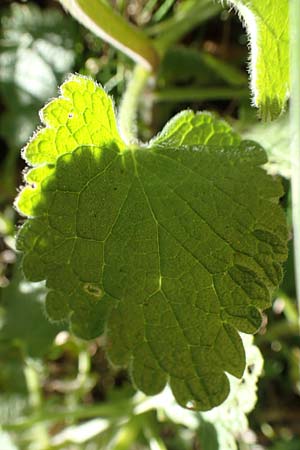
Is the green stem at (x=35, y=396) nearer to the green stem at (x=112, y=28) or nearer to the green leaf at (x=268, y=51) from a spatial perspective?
the green stem at (x=112, y=28)

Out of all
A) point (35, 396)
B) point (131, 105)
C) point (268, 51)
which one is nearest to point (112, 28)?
point (131, 105)

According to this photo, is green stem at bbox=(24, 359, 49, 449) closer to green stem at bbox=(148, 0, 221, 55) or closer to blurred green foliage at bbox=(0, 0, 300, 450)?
blurred green foliage at bbox=(0, 0, 300, 450)

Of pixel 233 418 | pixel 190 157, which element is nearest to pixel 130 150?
pixel 190 157

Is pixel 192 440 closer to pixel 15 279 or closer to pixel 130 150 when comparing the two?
pixel 15 279

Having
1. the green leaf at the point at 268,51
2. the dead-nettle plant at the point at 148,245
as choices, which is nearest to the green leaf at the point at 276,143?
the dead-nettle plant at the point at 148,245

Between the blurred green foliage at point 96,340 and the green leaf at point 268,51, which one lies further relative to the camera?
the blurred green foliage at point 96,340

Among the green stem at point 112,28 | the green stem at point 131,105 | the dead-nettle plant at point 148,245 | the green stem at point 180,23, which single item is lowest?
the dead-nettle plant at point 148,245
